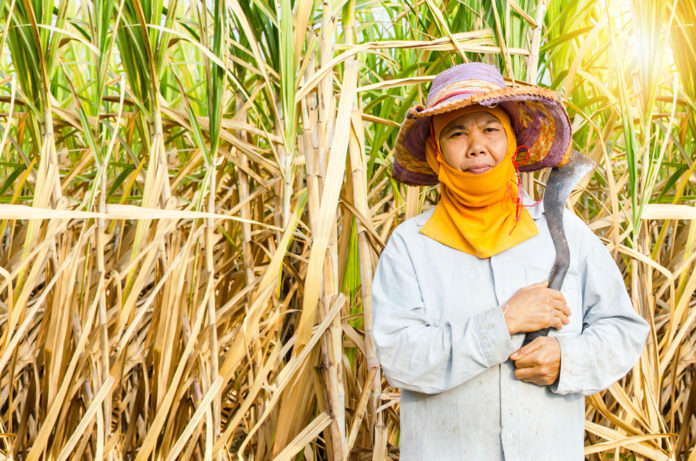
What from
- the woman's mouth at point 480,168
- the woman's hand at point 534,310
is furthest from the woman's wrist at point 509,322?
the woman's mouth at point 480,168

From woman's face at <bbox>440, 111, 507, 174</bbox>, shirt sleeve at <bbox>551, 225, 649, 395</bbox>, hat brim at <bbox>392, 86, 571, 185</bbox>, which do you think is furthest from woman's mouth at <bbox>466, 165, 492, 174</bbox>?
shirt sleeve at <bbox>551, 225, 649, 395</bbox>

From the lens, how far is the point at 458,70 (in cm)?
124

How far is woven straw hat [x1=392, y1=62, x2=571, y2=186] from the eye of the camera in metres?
1.15

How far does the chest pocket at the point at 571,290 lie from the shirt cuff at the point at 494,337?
4.9 inches

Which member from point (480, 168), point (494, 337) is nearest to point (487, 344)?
point (494, 337)

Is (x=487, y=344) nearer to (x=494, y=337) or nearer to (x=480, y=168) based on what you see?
(x=494, y=337)

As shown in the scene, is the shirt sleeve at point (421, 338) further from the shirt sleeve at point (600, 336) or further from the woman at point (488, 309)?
the shirt sleeve at point (600, 336)

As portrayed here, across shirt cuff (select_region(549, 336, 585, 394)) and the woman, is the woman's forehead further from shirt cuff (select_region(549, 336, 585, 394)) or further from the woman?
shirt cuff (select_region(549, 336, 585, 394))

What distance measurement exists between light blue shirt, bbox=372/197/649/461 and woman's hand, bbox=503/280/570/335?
0.07 feet

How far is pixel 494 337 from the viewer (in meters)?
1.09

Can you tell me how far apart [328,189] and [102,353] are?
64cm

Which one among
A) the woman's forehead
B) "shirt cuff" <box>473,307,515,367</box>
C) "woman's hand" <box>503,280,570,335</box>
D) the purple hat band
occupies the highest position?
the purple hat band

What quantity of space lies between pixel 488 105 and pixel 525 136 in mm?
203

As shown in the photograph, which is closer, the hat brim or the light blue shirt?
the light blue shirt
